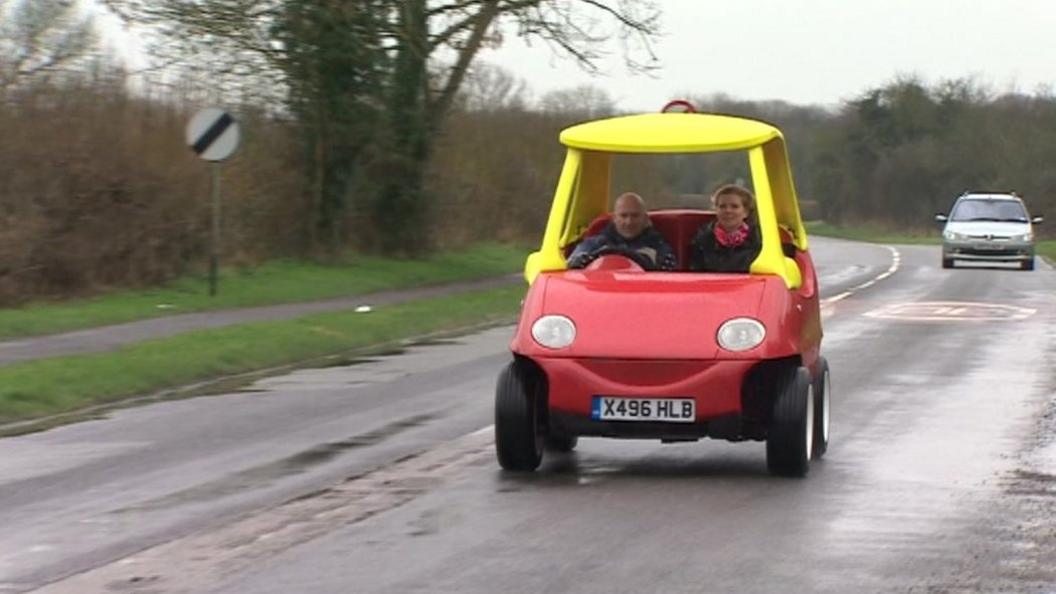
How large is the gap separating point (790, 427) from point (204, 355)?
952cm

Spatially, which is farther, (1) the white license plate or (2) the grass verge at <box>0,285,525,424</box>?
(2) the grass verge at <box>0,285,525,424</box>

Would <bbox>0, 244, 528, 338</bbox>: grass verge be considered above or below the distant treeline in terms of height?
below

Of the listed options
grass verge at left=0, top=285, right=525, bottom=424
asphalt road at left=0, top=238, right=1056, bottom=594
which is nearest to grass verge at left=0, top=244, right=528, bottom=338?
grass verge at left=0, top=285, right=525, bottom=424

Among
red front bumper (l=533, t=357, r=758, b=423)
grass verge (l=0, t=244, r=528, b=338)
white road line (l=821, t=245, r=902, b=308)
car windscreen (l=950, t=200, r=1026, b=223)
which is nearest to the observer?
red front bumper (l=533, t=357, r=758, b=423)

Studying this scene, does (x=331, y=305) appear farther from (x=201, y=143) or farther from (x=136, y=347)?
(x=136, y=347)

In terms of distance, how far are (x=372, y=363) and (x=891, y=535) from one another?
1105 cm

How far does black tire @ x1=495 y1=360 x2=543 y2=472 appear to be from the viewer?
11.0 m

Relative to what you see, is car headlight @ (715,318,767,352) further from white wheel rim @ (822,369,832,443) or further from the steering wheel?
white wheel rim @ (822,369,832,443)

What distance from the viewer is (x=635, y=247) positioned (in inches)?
470

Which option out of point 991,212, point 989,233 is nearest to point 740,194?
point 989,233

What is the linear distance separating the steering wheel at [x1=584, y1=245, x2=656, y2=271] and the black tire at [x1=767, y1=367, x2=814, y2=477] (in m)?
Result: 1.31

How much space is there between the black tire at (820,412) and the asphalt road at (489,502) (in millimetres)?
150

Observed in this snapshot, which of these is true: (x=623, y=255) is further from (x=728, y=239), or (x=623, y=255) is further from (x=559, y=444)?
(x=559, y=444)

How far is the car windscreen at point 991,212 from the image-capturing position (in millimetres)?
44250
